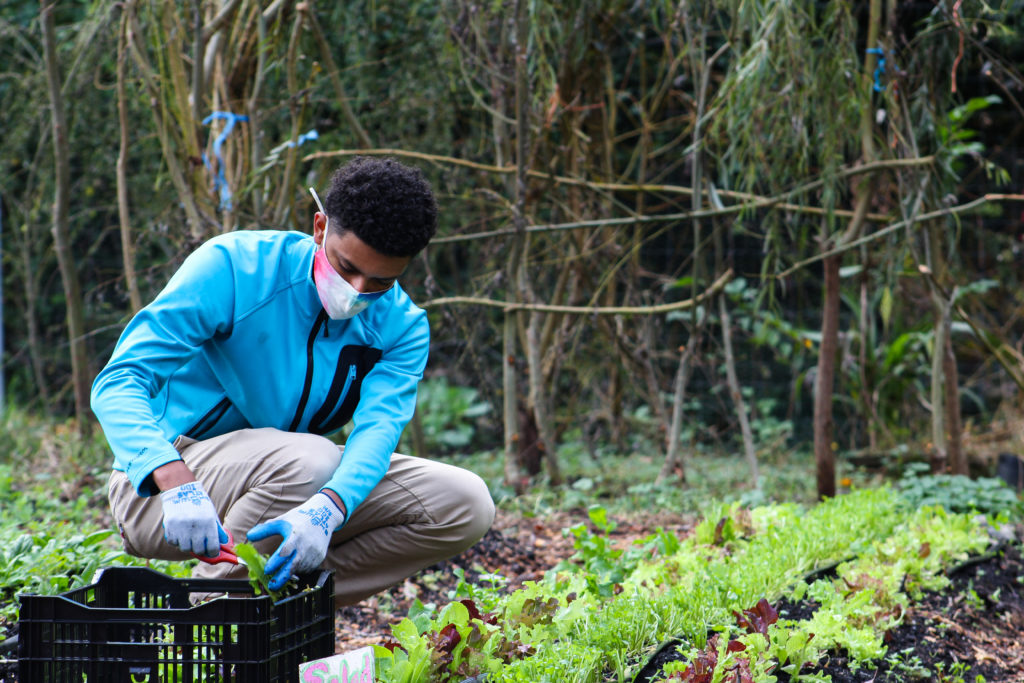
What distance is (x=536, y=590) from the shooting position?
89.9 inches

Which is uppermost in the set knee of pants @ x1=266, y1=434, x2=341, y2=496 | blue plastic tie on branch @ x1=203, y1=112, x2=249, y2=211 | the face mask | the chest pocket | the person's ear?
blue plastic tie on branch @ x1=203, y1=112, x2=249, y2=211

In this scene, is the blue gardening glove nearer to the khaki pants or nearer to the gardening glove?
the gardening glove

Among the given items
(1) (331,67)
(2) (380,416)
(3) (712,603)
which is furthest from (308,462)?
(1) (331,67)

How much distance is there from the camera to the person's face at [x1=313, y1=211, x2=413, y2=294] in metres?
2.11

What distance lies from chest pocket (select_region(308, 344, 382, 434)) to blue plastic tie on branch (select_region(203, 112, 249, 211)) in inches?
71.4

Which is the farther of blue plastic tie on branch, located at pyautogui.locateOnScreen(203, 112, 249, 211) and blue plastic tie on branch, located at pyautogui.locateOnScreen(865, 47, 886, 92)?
blue plastic tie on branch, located at pyautogui.locateOnScreen(865, 47, 886, 92)

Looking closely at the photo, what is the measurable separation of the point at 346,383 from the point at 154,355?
1.59 feet

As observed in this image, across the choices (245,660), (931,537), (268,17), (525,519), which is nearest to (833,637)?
(931,537)

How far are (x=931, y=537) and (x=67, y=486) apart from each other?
365 centimetres

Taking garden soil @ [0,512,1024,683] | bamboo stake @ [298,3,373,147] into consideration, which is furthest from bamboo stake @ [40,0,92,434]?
garden soil @ [0,512,1024,683]

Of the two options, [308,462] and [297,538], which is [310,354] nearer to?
[308,462]

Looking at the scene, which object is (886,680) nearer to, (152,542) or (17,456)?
(152,542)

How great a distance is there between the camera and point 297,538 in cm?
185

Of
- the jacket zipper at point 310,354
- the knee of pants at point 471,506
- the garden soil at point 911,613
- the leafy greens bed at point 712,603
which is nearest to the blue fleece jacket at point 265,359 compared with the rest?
the jacket zipper at point 310,354
